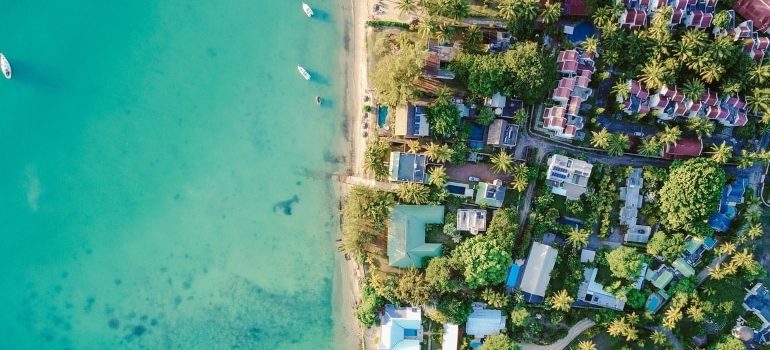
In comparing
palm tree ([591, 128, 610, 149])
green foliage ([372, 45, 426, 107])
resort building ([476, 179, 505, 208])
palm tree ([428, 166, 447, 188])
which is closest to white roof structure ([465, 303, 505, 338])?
resort building ([476, 179, 505, 208])

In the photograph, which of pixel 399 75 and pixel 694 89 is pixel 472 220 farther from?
pixel 694 89

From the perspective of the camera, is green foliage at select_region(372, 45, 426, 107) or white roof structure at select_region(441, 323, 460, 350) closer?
green foliage at select_region(372, 45, 426, 107)

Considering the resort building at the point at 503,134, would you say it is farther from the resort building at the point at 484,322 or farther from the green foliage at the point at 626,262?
the resort building at the point at 484,322

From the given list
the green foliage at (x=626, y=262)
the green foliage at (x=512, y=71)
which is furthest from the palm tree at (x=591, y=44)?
the green foliage at (x=626, y=262)

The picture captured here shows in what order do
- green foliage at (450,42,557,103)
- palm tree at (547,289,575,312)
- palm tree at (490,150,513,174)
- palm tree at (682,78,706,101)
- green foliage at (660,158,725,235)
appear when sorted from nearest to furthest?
1. green foliage at (450,42,557,103)
2. green foliage at (660,158,725,235)
3. palm tree at (682,78,706,101)
4. palm tree at (490,150,513,174)
5. palm tree at (547,289,575,312)

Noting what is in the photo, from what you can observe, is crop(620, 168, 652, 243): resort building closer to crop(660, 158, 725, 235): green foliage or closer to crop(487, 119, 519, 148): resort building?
crop(660, 158, 725, 235): green foliage

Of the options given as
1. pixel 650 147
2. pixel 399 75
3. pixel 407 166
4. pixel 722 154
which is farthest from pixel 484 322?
pixel 722 154
